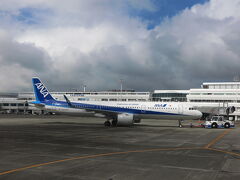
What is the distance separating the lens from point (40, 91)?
42812mm

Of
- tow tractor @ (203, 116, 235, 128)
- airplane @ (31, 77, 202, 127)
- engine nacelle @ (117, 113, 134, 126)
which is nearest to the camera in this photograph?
engine nacelle @ (117, 113, 134, 126)

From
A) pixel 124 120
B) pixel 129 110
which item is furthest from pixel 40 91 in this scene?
pixel 124 120

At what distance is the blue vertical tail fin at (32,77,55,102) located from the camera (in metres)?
42.4

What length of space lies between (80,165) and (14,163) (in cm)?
315

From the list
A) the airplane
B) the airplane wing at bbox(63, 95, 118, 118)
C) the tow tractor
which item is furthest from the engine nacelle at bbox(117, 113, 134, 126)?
the tow tractor

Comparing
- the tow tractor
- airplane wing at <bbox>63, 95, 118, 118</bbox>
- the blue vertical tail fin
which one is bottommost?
the tow tractor

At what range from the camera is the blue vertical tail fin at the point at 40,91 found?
42.4 meters

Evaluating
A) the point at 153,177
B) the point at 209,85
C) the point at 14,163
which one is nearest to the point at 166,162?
the point at 153,177

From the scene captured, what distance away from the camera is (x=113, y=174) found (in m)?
9.51

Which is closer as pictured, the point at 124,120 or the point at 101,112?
the point at 124,120

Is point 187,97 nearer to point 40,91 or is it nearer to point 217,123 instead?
point 217,123

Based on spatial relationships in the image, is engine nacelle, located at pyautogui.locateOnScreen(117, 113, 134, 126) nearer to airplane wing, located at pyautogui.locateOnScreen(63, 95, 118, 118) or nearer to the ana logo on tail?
airplane wing, located at pyautogui.locateOnScreen(63, 95, 118, 118)

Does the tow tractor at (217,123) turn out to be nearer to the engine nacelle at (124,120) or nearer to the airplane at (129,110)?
the airplane at (129,110)

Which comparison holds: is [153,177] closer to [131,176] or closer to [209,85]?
[131,176]
